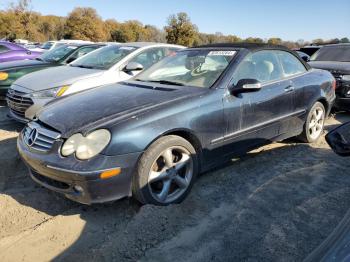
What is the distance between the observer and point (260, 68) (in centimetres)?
466

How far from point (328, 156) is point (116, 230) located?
125 inches

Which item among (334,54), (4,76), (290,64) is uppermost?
(290,64)

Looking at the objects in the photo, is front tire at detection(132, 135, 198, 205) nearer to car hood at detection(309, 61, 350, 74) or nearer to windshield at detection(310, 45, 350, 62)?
car hood at detection(309, 61, 350, 74)

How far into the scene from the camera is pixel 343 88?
24.6 ft

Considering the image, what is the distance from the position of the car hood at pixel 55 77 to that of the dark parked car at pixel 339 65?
186 inches

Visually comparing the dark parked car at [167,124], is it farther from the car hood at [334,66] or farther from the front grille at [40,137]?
the car hood at [334,66]

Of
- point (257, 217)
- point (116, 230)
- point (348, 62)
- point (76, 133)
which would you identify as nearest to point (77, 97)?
point (76, 133)

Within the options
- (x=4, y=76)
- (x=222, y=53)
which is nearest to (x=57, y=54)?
(x=4, y=76)

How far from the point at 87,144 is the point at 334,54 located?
26.0 feet

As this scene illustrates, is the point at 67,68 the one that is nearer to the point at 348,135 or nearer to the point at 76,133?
the point at 76,133

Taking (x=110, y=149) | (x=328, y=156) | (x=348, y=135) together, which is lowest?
(x=328, y=156)

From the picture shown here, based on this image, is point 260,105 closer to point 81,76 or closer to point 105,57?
point 81,76

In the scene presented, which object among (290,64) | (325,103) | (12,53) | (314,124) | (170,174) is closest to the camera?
(170,174)

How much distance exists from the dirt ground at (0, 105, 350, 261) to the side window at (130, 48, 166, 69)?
10.3 feet
